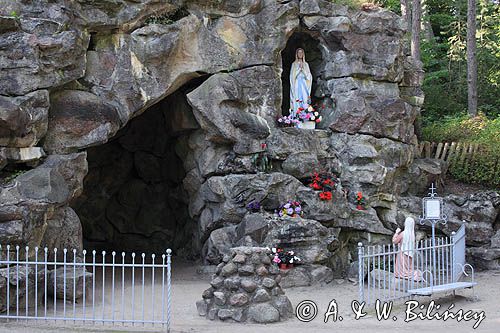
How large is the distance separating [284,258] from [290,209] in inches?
46.4

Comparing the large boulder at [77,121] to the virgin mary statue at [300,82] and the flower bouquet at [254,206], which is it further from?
the virgin mary statue at [300,82]

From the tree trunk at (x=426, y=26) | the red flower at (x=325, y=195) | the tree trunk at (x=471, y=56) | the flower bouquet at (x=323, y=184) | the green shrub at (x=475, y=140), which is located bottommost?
the red flower at (x=325, y=195)

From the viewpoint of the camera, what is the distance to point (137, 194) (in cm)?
1928

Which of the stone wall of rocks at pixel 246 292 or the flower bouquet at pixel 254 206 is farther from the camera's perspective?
the flower bouquet at pixel 254 206

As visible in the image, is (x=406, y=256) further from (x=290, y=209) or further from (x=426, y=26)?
(x=426, y=26)

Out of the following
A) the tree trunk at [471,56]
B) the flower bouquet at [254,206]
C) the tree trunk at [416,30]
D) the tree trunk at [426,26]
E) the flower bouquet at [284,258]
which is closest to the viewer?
the flower bouquet at [284,258]

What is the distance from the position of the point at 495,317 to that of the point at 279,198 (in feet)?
17.9

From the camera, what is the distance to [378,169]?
593 inches

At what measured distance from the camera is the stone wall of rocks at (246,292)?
954 centimetres

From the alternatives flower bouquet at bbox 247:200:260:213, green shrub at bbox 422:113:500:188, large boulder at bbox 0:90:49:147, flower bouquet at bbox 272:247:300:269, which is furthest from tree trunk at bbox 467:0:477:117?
large boulder at bbox 0:90:49:147

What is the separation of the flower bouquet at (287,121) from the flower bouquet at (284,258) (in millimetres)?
3503

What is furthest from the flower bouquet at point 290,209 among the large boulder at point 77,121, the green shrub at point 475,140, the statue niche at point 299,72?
the green shrub at point 475,140

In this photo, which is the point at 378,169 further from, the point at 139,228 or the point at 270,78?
the point at 139,228

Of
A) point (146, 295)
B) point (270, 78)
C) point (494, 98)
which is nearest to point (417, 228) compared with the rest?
point (270, 78)
